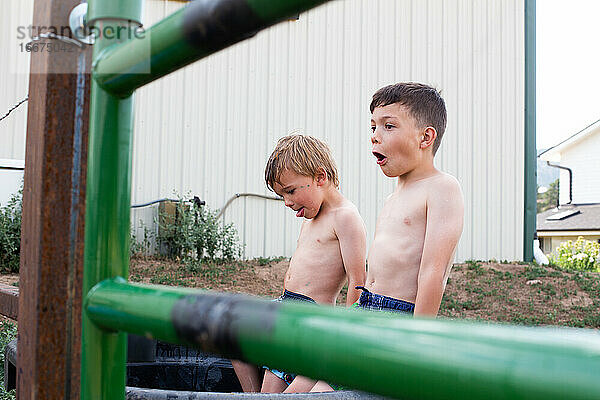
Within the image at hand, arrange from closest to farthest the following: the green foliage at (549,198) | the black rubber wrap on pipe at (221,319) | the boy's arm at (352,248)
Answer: the black rubber wrap on pipe at (221,319) < the boy's arm at (352,248) < the green foliage at (549,198)

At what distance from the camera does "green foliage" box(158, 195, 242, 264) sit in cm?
624

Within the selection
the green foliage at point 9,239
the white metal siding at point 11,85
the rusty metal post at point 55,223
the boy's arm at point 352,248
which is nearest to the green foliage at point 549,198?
the white metal siding at point 11,85

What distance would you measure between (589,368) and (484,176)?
332 inches

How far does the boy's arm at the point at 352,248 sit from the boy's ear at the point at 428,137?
14.2 inches

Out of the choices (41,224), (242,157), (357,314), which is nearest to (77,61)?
(41,224)

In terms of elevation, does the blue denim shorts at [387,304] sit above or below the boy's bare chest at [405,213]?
below

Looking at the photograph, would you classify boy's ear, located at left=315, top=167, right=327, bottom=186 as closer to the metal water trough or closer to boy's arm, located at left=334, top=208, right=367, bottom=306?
boy's arm, located at left=334, top=208, right=367, bottom=306

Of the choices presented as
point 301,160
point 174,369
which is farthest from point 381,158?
point 174,369

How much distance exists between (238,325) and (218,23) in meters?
0.26

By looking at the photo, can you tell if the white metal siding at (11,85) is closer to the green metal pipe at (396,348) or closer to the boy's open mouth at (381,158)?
the boy's open mouth at (381,158)

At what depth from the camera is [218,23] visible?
1.68 ft

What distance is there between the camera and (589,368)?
0.89ft

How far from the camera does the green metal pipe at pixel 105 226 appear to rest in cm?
64

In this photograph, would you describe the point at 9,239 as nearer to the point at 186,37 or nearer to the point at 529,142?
the point at 186,37
